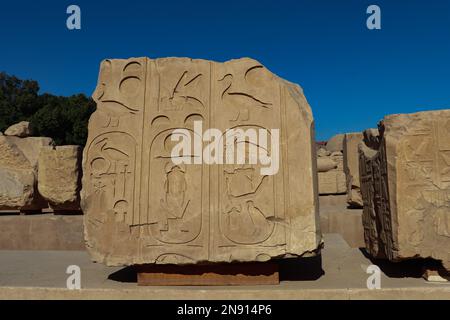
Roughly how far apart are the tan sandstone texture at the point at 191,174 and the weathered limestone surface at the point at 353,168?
3.64 metres

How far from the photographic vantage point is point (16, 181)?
5773mm

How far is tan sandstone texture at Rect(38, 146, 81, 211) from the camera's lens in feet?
17.5

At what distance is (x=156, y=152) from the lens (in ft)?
10.9

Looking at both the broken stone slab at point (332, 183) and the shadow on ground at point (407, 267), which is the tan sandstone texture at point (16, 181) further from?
the broken stone slab at point (332, 183)

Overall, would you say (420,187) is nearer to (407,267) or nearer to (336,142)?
(407,267)

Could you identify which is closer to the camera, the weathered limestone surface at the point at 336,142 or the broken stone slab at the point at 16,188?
the broken stone slab at the point at 16,188

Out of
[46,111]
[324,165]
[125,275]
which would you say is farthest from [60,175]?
[46,111]

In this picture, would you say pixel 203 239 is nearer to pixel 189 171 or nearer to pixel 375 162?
pixel 189 171

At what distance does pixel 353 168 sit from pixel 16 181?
219 inches

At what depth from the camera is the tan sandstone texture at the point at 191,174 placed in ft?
10.4

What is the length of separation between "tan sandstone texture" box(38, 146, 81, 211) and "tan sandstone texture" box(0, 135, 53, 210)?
1.80 feet

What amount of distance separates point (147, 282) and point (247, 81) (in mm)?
1953

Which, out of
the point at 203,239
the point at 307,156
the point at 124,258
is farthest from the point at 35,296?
the point at 307,156

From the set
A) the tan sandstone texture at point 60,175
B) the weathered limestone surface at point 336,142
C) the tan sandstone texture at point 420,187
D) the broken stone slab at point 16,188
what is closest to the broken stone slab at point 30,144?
the broken stone slab at point 16,188
